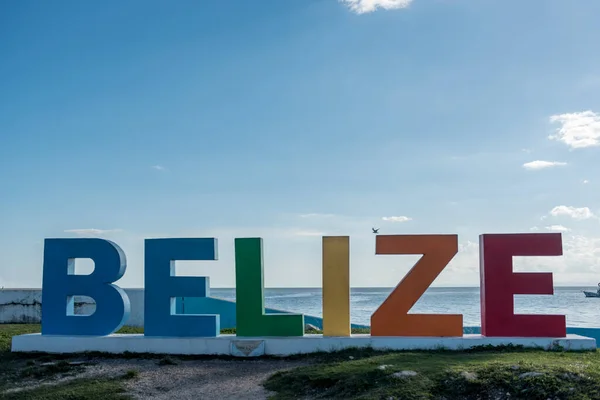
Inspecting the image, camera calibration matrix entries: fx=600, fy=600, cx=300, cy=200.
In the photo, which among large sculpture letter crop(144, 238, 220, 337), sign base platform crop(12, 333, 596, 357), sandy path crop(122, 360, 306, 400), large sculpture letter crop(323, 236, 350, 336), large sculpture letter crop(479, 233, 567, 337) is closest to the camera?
sandy path crop(122, 360, 306, 400)

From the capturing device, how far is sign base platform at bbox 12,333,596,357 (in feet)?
42.1

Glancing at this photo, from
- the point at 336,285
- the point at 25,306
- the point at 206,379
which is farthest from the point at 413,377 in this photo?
the point at 25,306

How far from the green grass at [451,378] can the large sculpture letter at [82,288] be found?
493 centimetres

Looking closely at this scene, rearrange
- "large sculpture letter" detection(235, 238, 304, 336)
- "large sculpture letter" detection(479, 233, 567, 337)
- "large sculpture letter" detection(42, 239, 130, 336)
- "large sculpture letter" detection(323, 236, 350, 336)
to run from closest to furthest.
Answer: "large sculpture letter" detection(479, 233, 567, 337), "large sculpture letter" detection(323, 236, 350, 336), "large sculpture letter" detection(235, 238, 304, 336), "large sculpture letter" detection(42, 239, 130, 336)

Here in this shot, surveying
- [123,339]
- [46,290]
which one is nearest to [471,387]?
[123,339]

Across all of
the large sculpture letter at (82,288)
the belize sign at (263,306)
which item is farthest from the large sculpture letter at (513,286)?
the large sculpture letter at (82,288)

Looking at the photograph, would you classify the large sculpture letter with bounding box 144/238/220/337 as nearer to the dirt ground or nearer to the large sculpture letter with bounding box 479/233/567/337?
the dirt ground

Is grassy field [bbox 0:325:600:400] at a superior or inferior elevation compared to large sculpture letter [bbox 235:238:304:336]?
inferior

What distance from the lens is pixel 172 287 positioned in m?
13.9

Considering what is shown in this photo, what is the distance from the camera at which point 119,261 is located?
45.8 ft

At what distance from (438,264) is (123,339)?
24.0 ft

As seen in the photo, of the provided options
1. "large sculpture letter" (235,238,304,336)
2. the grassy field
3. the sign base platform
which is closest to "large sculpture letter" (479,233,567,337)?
the sign base platform

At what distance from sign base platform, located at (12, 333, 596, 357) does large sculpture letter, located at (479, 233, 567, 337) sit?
0.23 m

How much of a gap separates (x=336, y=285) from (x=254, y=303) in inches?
74.7
